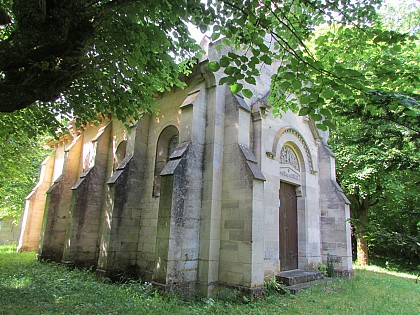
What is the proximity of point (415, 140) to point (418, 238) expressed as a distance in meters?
1.10

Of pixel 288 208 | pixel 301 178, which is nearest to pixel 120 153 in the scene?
pixel 288 208

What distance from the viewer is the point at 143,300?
273 inches

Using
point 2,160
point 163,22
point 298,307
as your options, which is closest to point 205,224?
point 298,307

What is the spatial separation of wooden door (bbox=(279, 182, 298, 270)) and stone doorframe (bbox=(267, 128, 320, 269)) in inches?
8.6

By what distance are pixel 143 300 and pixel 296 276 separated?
523 centimetres

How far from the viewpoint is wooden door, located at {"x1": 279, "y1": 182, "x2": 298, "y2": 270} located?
10680mm

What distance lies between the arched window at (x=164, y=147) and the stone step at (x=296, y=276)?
524 centimetres

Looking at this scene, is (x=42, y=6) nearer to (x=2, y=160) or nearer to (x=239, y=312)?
(x=239, y=312)

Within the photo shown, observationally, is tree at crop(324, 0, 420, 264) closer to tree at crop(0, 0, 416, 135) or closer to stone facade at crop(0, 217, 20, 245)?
tree at crop(0, 0, 416, 135)

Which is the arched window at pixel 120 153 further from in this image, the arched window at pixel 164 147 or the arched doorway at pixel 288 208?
the arched doorway at pixel 288 208

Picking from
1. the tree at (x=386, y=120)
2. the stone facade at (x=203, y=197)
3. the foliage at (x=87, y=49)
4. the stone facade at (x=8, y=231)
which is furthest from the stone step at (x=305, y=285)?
the stone facade at (x=8, y=231)

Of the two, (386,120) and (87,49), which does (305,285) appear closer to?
(386,120)

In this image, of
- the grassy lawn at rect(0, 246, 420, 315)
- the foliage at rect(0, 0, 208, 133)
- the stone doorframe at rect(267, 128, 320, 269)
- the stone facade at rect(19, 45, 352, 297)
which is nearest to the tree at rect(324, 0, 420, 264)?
the grassy lawn at rect(0, 246, 420, 315)

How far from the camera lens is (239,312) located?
254 inches
